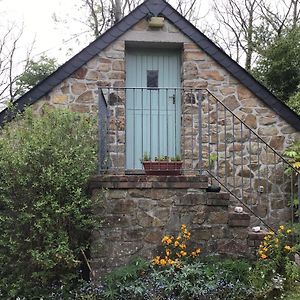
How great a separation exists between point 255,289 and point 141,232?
4.70 feet

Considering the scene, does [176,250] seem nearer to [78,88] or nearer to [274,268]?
[274,268]

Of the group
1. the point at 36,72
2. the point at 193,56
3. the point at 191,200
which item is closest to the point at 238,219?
the point at 191,200

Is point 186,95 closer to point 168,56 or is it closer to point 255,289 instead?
point 168,56

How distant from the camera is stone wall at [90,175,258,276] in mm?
5273

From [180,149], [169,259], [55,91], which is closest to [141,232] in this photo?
[169,259]

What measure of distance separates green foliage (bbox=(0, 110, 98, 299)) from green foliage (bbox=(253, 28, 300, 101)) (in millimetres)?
6641

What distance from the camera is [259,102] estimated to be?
766 centimetres

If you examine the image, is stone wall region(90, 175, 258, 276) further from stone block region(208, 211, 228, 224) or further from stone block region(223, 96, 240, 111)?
stone block region(223, 96, 240, 111)

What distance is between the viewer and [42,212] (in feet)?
16.5

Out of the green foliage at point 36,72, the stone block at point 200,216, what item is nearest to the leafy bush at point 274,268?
the stone block at point 200,216

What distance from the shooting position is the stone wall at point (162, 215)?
5.27 metres

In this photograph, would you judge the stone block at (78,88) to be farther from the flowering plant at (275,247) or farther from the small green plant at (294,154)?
the flowering plant at (275,247)

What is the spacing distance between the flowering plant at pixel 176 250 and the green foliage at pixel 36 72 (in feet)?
35.2

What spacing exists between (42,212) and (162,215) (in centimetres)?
140
